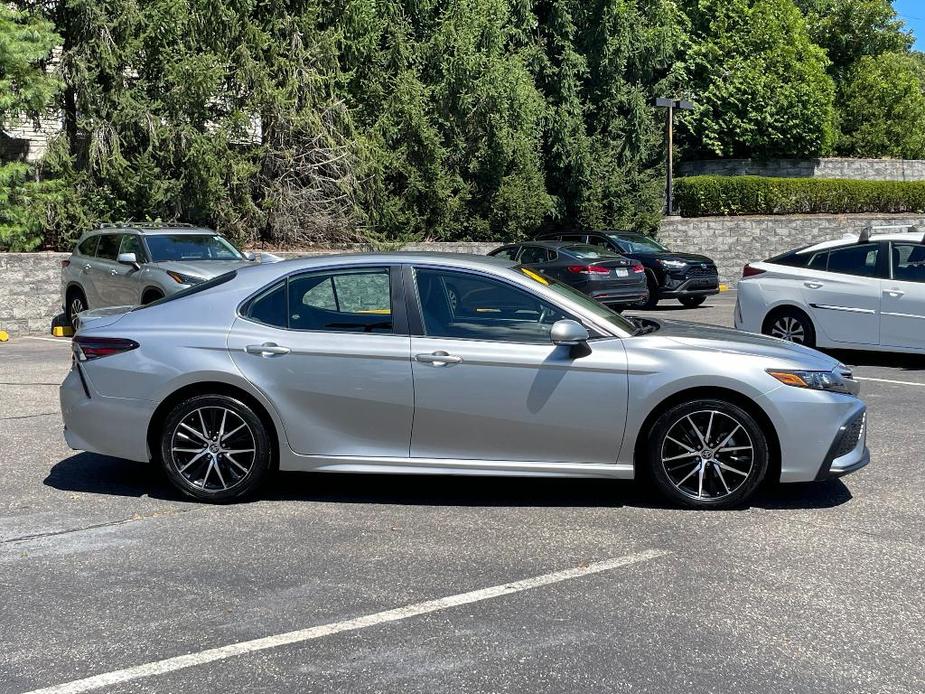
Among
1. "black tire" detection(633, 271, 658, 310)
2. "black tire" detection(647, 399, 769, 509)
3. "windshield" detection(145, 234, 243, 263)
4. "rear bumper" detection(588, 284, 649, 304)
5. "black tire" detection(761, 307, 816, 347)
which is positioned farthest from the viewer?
"black tire" detection(633, 271, 658, 310)

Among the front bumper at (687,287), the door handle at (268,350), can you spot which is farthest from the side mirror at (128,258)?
the front bumper at (687,287)

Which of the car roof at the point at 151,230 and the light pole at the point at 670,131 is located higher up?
the light pole at the point at 670,131

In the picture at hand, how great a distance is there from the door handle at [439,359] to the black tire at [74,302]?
11691mm

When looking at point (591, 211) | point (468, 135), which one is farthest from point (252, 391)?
point (591, 211)

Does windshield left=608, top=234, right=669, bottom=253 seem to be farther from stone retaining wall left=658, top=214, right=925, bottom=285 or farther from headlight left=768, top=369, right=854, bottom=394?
headlight left=768, top=369, right=854, bottom=394

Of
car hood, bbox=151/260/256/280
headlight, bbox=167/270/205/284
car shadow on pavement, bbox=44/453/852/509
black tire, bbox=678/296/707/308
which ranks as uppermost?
car hood, bbox=151/260/256/280

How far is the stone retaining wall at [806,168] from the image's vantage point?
115 ft

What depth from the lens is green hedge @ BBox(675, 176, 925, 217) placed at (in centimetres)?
3250

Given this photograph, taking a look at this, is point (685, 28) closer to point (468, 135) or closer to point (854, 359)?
point (468, 135)

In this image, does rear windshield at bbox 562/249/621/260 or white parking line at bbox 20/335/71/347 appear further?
rear windshield at bbox 562/249/621/260

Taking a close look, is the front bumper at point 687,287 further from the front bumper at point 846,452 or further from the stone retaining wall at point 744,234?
the front bumper at point 846,452

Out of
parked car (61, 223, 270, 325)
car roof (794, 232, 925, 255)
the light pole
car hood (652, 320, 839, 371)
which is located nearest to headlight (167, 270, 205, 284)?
parked car (61, 223, 270, 325)

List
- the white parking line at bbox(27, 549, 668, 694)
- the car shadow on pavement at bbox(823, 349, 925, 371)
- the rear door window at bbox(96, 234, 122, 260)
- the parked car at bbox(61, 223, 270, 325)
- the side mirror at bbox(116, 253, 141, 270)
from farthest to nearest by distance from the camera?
the rear door window at bbox(96, 234, 122, 260), the side mirror at bbox(116, 253, 141, 270), the parked car at bbox(61, 223, 270, 325), the car shadow on pavement at bbox(823, 349, 925, 371), the white parking line at bbox(27, 549, 668, 694)

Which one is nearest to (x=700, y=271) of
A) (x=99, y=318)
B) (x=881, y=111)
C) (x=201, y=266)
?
(x=201, y=266)
